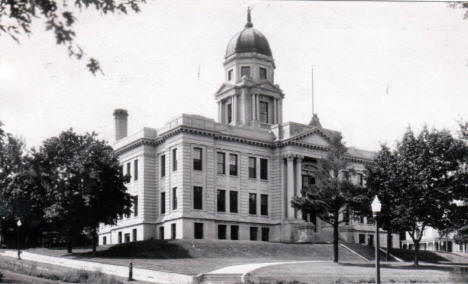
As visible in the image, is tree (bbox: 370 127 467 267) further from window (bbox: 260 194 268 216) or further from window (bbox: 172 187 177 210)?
window (bbox: 172 187 177 210)

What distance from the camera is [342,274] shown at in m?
34.4

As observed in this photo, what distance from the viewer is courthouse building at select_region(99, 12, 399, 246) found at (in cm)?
5694

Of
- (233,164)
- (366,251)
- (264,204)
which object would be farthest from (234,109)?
(366,251)

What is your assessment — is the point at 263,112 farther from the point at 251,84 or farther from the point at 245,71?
the point at 245,71

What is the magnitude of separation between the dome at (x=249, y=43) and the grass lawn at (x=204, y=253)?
24149mm

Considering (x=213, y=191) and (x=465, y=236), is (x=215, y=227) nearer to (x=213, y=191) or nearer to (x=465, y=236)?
(x=213, y=191)

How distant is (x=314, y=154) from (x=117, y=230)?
2095 centimetres

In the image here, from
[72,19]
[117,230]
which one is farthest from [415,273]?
[117,230]

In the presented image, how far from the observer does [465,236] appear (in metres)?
45.2

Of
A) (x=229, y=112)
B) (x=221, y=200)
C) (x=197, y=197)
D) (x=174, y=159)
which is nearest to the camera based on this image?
(x=197, y=197)

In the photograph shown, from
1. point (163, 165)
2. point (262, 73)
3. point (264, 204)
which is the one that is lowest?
point (264, 204)

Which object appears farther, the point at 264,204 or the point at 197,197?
the point at 264,204

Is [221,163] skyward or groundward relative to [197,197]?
skyward

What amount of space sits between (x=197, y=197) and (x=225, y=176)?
12.3 feet
